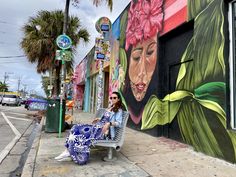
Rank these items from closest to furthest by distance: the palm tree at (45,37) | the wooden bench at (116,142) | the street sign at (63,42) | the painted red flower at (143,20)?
the wooden bench at (116,142), the painted red flower at (143,20), the street sign at (63,42), the palm tree at (45,37)

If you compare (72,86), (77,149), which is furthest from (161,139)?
(72,86)

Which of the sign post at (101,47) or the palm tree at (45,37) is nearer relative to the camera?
the sign post at (101,47)

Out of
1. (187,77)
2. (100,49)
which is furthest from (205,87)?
(100,49)

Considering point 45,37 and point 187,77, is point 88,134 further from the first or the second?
point 45,37

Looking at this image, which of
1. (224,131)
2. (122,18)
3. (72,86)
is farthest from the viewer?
(72,86)

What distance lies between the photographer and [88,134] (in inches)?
202

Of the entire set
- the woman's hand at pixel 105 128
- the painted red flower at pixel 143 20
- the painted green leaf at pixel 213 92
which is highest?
the painted red flower at pixel 143 20

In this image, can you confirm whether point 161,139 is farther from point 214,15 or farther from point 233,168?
point 214,15

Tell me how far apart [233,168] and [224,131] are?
68cm

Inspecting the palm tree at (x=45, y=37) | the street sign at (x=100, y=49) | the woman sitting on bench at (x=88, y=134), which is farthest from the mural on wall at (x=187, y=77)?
the palm tree at (x=45, y=37)

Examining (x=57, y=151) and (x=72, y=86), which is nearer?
(x=57, y=151)

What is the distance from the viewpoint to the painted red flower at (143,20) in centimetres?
856

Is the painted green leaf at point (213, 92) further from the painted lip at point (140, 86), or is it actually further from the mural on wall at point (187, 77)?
the painted lip at point (140, 86)

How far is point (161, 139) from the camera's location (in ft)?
25.1
